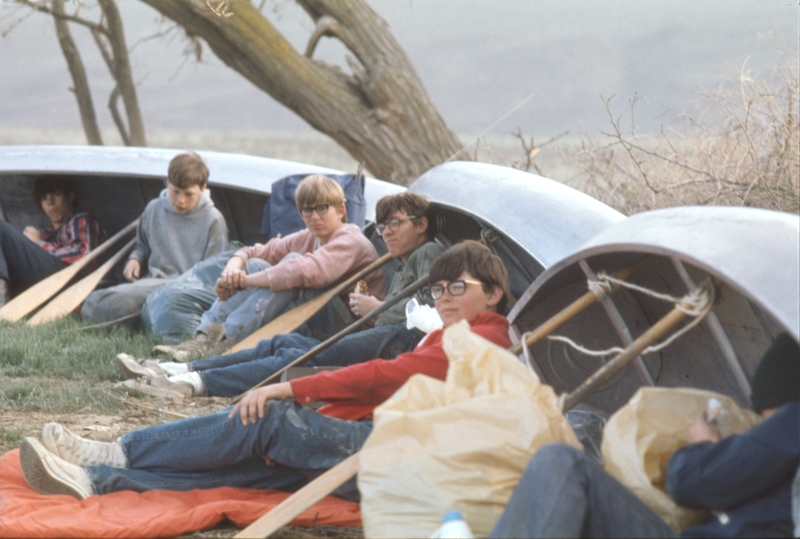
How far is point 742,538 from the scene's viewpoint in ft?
7.18

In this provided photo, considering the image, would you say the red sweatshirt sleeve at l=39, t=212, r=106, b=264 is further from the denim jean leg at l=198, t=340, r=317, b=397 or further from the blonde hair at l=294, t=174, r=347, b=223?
the denim jean leg at l=198, t=340, r=317, b=397

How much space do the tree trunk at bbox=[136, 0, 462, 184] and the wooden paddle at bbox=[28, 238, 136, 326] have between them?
3198mm

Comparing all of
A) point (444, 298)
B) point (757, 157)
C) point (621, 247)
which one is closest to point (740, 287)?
point (621, 247)

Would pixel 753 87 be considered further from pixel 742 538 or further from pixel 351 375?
pixel 742 538

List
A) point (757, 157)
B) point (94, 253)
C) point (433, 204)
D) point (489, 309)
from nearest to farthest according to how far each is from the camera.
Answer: point (489, 309)
point (433, 204)
point (757, 157)
point (94, 253)

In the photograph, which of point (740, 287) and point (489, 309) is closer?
point (740, 287)

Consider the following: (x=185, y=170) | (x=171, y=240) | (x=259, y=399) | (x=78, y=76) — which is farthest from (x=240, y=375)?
(x=78, y=76)

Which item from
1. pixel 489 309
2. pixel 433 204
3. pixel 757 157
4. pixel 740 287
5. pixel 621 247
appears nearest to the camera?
pixel 740 287

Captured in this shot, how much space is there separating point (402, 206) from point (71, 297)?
10.0ft

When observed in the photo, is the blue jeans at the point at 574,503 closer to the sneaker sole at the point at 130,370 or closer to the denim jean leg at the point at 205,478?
the denim jean leg at the point at 205,478

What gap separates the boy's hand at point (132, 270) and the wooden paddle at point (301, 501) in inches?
165

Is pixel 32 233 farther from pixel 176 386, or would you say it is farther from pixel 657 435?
pixel 657 435

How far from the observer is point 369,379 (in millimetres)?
3234

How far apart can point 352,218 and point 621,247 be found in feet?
12.2
